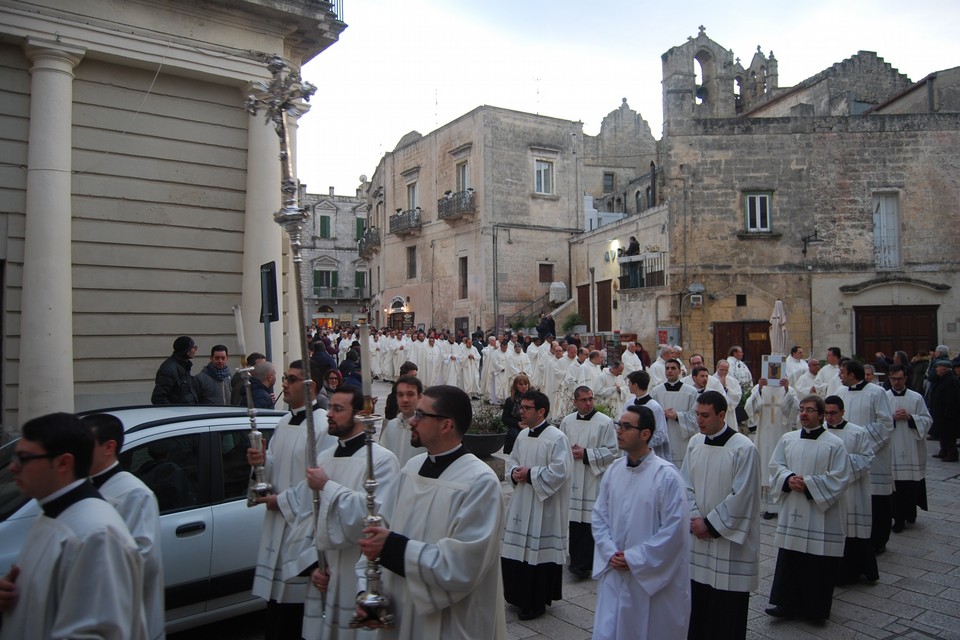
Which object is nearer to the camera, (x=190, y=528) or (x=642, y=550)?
(x=642, y=550)

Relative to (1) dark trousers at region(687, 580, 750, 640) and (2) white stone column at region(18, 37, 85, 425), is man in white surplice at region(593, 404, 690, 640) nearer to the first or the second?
(1) dark trousers at region(687, 580, 750, 640)

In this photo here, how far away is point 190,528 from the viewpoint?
464 cm

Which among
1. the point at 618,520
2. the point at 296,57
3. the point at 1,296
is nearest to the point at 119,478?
the point at 618,520

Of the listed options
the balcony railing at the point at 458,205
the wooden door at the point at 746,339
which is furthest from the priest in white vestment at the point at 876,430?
the balcony railing at the point at 458,205

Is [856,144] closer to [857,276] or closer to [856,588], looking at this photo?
[857,276]

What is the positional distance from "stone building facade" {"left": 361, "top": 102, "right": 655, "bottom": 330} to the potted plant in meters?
21.8

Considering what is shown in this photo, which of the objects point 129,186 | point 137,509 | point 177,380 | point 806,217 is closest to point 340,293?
point 806,217

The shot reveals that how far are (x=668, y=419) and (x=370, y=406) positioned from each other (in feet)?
19.7

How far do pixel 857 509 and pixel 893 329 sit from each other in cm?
1790

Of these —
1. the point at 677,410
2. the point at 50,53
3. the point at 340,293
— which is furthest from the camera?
the point at 340,293

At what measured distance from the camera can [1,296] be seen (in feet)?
31.1

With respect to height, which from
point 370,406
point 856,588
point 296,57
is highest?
point 296,57

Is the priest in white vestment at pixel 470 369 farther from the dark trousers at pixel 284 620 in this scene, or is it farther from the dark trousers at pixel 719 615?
the dark trousers at pixel 284 620

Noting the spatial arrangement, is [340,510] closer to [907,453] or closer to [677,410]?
[677,410]
